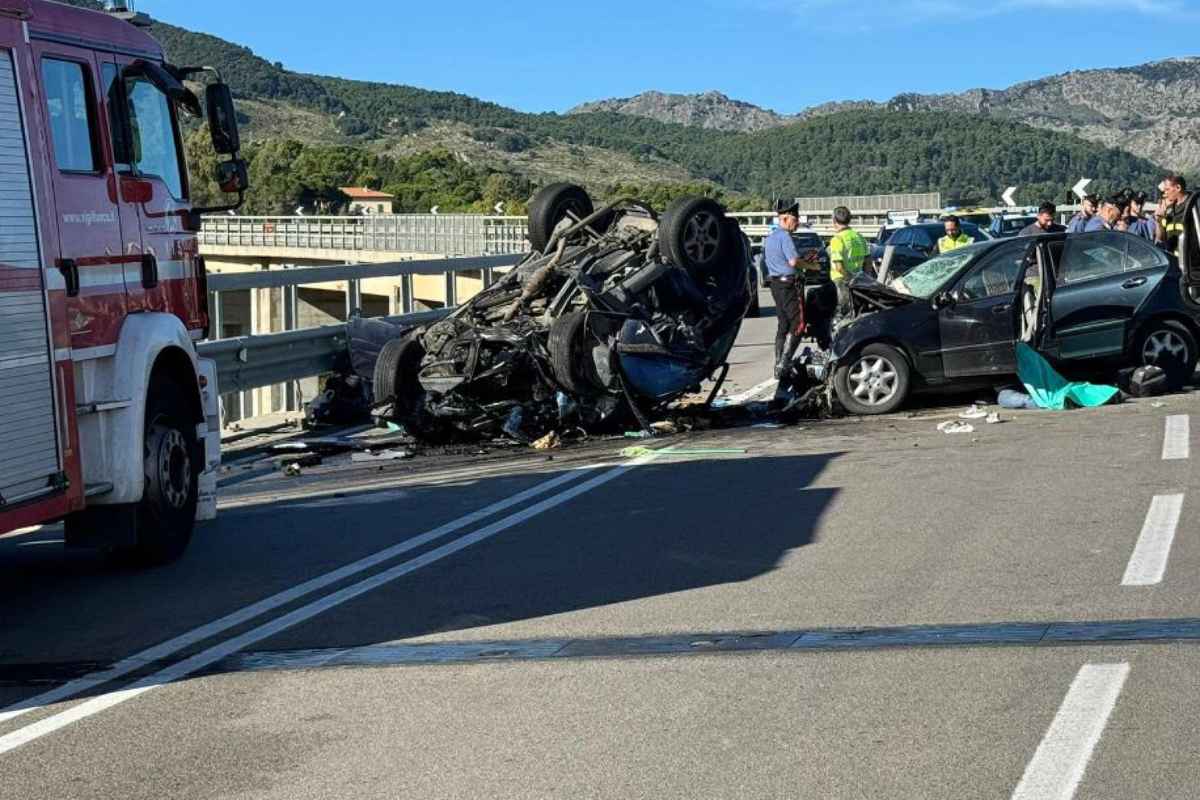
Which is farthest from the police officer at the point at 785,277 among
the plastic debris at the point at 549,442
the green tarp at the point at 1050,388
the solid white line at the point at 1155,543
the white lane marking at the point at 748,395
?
the solid white line at the point at 1155,543

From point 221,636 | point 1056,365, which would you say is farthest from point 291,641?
point 1056,365

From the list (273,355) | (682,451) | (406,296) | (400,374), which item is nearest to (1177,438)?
(682,451)

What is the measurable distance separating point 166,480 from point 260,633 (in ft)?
6.34

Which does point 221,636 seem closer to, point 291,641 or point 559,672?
point 291,641

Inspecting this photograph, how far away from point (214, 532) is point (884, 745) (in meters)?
6.07

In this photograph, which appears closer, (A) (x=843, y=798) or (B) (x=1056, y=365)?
(A) (x=843, y=798)

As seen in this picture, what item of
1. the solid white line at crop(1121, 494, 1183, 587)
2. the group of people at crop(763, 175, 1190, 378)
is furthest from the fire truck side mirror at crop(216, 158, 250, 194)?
the group of people at crop(763, 175, 1190, 378)

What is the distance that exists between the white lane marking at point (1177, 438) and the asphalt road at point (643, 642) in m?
0.10

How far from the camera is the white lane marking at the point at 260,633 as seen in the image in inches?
250

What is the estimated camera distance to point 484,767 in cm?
565

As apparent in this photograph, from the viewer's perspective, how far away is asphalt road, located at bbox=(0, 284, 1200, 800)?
561 centimetres

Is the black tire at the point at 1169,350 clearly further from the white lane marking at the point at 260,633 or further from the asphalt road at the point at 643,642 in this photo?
the white lane marking at the point at 260,633

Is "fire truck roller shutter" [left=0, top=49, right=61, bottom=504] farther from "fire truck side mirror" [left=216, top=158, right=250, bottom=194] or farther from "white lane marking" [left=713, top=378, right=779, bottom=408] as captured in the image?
"white lane marking" [left=713, top=378, right=779, bottom=408]

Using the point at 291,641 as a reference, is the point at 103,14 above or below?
above
